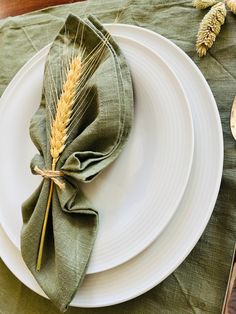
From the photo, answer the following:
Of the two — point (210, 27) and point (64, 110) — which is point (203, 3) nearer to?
point (210, 27)

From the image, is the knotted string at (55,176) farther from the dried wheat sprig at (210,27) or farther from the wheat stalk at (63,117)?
the dried wheat sprig at (210,27)

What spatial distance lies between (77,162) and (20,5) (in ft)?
1.67

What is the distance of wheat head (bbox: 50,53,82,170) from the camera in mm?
497

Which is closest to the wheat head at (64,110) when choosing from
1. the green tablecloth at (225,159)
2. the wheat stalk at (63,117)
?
the wheat stalk at (63,117)

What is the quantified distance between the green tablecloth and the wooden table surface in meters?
0.03

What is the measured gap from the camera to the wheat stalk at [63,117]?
49 cm

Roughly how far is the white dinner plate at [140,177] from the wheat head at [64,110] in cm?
7

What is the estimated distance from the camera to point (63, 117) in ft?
1.67

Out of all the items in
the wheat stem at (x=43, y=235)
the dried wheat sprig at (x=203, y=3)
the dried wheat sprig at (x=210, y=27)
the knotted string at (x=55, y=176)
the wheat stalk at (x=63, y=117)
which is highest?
the dried wheat sprig at (x=203, y=3)

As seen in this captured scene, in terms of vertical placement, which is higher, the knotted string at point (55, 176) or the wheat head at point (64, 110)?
the wheat head at point (64, 110)

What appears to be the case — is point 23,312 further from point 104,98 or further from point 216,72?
point 216,72

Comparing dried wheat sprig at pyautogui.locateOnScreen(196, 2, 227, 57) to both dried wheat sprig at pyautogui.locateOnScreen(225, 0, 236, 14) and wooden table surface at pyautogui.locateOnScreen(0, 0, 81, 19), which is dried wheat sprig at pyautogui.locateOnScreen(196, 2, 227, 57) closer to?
dried wheat sprig at pyautogui.locateOnScreen(225, 0, 236, 14)

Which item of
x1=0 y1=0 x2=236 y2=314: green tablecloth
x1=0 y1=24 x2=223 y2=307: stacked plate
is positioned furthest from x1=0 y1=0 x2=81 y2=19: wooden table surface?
x1=0 y1=24 x2=223 y2=307: stacked plate

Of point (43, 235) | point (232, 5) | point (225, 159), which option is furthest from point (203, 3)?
point (43, 235)
